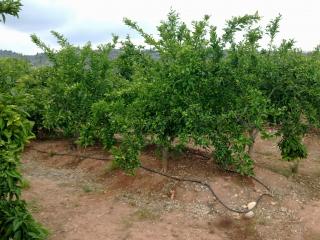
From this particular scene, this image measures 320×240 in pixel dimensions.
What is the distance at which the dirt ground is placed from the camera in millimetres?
8594

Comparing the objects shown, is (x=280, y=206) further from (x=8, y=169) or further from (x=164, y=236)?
(x=8, y=169)

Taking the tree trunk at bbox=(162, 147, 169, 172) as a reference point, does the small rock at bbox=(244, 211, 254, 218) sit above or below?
below

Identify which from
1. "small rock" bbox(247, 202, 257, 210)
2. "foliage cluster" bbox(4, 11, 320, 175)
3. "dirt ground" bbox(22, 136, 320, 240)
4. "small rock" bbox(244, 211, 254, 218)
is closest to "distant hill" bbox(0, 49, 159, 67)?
"foliage cluster" bbox(4, 11, 320, 175)

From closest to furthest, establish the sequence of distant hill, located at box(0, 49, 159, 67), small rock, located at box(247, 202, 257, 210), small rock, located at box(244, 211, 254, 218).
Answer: small rock, located at box(244, 211, 254, 218) → small rock, located at box(247, 202, 257, 210) → distant hill, located at box(0, 49, 159, 67)

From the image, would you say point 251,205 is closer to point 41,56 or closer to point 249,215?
point 249,215

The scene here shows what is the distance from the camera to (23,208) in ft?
22.4

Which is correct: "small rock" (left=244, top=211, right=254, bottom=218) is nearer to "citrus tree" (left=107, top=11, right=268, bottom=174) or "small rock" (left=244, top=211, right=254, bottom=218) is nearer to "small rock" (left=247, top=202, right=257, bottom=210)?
"small rock" (left=247, top=202, right=257, bottom=210)

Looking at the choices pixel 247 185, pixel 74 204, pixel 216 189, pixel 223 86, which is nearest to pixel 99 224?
pixel 74 204

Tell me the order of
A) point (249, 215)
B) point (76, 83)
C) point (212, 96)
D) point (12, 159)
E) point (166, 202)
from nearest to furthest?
1. point (12, 159)
2. point (249, 215)
3. point (166, 202)
4. point (212, 96)
5. point (76, 83)

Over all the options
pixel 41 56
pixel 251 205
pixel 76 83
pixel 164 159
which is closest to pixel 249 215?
pixel 251 205

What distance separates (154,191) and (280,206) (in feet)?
9.21

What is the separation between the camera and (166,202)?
9.79 meters

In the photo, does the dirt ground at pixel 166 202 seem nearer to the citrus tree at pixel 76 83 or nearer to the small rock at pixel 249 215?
the small rock at pixel 249 215

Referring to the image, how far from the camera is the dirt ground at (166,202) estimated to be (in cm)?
859
